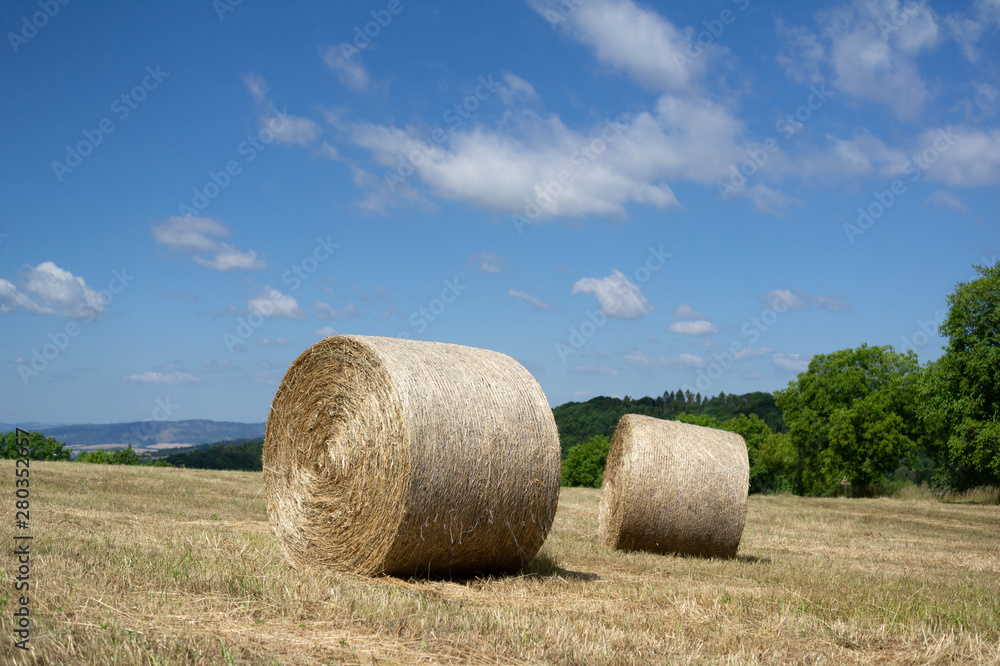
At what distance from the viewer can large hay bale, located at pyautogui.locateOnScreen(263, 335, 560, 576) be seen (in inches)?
286

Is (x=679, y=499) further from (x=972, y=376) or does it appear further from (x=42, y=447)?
(x=42, y=447)

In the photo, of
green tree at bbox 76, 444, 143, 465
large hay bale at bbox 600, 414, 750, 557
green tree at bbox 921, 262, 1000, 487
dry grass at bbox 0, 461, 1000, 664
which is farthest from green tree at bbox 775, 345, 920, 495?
green tree at bbox 76, 444, 143, 465

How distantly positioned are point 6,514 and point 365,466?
554cm

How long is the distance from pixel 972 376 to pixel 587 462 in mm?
39617

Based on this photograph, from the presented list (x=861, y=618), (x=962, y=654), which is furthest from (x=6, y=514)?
(x=962, y=654)

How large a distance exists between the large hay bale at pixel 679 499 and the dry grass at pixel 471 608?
0.53m

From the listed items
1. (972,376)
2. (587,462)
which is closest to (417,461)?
(972,376)

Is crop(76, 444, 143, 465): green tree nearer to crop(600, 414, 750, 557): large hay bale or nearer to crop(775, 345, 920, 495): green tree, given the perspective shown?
crop(775, 345, 920, 495): green tree

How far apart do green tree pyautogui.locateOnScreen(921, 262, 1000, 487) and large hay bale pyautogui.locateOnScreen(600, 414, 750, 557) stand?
61.7ft

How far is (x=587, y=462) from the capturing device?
6438 cm

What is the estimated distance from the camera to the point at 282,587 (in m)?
6.04

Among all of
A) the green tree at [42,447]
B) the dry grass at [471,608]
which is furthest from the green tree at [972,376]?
the green tree at [42,447]

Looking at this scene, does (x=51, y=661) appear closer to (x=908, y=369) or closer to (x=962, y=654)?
(x=962, y=654)

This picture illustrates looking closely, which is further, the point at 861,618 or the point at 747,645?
the point at 861,618
